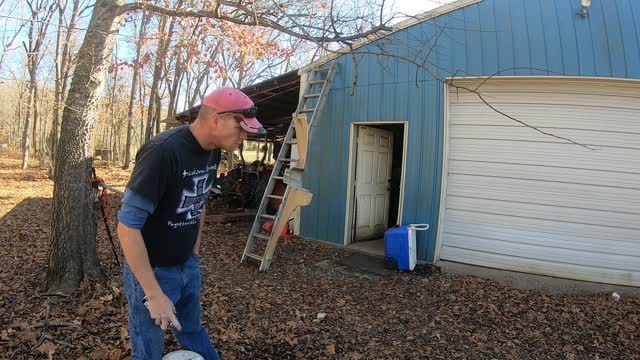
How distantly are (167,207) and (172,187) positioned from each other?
11cm

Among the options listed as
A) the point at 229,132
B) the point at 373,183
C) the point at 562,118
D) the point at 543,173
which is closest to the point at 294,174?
Result: the point at 373,183

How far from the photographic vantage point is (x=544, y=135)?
6.32 meters

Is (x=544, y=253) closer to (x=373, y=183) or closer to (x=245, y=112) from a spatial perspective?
(x=373, y=183)

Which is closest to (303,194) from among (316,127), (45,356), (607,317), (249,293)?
(249,293)

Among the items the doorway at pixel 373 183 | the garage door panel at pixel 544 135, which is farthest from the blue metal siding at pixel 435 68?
the garage door panel at pixel 544 135

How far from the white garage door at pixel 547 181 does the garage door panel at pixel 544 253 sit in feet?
0.05

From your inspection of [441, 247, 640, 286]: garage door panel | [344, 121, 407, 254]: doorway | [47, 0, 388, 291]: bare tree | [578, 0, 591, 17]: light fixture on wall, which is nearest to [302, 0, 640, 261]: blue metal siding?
[578, 0, 591, 17]: light fixture on wall

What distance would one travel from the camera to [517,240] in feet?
21.5

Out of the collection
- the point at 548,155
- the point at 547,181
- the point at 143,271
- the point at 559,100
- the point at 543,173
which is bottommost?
the point at 143,271

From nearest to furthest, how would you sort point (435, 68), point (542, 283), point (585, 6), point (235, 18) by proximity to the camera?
point (235, 18) < point (585, 6) < point (542, 283) < point (435, 68)

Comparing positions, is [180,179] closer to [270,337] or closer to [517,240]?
[270,337]

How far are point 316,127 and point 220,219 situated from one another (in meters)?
3.71

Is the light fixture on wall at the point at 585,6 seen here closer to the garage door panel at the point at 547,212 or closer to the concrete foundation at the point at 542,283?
the garage door panel at the point at 547,212

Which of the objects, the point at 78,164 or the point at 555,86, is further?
the point at 555,86
